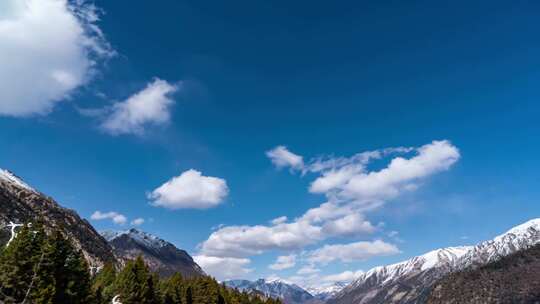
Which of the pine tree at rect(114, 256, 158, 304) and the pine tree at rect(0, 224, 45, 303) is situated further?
the pine tree at rect(114, 256, 158, 304)

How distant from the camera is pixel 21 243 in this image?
47.2m

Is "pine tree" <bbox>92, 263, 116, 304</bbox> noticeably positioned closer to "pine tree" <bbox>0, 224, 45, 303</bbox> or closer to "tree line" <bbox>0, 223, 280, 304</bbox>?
"tree line" <bbox>0, 223, 280, 304</bbox>

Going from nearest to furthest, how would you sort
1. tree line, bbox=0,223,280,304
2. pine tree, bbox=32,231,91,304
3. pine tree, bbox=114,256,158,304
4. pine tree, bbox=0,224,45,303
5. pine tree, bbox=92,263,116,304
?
1. pine tree, bbox=0,224,45,303
2. tree line, bbox=0,223,280,304
3. pine tree, bbox=32,231,91,304
4. pine tree, bbox=92,263,116,304
5. pine tree, bbox=114,256,158,304

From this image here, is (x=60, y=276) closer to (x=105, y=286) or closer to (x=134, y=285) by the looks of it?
(x=134, y=285)

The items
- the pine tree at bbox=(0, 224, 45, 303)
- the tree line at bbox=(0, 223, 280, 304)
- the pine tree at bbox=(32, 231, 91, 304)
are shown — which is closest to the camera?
the pine tree at bbox=(0, 224, 45, 303)

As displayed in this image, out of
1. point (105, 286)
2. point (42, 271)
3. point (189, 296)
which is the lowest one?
point (42, 271)

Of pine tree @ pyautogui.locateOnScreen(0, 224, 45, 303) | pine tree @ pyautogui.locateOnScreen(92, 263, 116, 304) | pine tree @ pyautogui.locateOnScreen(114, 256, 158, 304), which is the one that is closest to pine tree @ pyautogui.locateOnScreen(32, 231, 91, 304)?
pine tree @ pyautogui.locateOnScreen(0, 224, 45, 303)

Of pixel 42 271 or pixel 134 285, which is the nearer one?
pixel 42 271

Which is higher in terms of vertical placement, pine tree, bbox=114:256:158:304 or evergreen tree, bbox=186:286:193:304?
evergreen tree, bbox=186:286:193:304

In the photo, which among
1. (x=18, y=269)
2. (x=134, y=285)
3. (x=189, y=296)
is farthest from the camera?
(x=189, y=296)

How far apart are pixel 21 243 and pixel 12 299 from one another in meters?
5.39

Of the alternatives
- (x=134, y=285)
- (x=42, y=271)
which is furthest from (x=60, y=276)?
(x=134, y=285)

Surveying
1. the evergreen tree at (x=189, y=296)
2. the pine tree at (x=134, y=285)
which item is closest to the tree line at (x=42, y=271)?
the pine tree at (x=134, y=285)

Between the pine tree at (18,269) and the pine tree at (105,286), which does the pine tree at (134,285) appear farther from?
the pine tree at (18,269)
